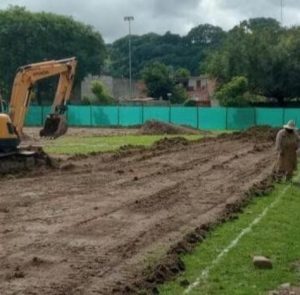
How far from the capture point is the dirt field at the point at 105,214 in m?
11.3

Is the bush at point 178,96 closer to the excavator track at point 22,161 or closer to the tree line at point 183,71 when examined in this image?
the tree line at point 183,71

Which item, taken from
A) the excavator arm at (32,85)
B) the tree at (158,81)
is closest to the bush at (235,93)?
the excavator arm at (32,85)

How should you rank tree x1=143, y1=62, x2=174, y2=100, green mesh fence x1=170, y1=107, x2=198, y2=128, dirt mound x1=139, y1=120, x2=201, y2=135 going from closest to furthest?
dirt mound x1=139, y1=120, x2=201, y2=135, green mesh fence x1=170, y1=107, x2=198, y2=128, tree x1=143, y1=62, x2=174, y2=100

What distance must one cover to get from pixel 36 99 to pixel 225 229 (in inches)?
3316

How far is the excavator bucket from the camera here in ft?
110

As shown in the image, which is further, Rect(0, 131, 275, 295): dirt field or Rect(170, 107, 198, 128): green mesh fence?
Rect(170, 107, 198, 128): green mesh fence

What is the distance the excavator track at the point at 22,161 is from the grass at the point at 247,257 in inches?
454

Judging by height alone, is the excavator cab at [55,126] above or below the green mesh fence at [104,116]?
above

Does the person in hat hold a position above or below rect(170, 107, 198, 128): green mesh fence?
above

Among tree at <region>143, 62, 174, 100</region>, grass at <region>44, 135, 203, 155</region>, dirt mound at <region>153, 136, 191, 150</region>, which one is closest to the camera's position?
grass at <region>44, 135, 203, 155</region>

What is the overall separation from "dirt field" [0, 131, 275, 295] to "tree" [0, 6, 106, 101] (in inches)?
2713

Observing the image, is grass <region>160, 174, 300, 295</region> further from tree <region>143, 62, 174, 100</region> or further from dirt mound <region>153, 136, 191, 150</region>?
tree <region>143, 62, 174, 100</region>

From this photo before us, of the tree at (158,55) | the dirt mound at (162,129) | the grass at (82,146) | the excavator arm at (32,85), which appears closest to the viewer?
the excavator arm at (32,85)

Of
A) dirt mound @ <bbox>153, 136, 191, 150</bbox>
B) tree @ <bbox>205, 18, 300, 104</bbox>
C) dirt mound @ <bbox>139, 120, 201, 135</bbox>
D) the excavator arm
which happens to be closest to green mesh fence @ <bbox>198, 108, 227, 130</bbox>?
tree @ <bbox>205, 18, 300, 104</bbox>
